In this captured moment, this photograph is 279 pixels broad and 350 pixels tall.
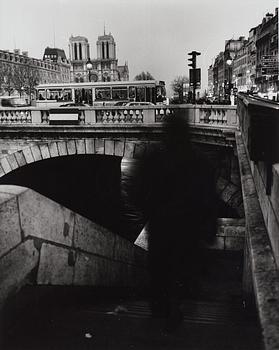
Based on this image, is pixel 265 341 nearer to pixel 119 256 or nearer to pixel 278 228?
pixel 278 228

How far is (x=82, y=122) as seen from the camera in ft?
52.3

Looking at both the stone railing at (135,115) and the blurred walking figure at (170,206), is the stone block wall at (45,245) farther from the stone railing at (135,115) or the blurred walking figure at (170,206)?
the stone railing at (135,115)

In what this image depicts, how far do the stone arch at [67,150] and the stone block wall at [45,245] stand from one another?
10.3 m

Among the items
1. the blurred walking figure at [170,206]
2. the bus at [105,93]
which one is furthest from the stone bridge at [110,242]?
the bus at [105,93]

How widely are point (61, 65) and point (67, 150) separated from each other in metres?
122

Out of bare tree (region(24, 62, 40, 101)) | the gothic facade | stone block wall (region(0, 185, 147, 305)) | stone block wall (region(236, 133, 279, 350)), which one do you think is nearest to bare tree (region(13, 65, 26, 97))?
bare tree (region(24, 62, 40, 101))

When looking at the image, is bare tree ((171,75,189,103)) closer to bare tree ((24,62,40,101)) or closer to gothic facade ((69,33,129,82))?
bare tree ((24,62,40,101))

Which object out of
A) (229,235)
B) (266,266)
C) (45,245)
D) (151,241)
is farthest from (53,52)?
(266,266)

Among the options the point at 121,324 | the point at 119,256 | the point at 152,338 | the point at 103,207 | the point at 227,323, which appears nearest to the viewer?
the point at 152,338

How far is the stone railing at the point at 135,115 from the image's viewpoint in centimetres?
1215

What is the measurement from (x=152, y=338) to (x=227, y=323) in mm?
958

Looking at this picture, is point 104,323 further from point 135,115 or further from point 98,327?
point 135,115

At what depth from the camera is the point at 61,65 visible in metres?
131

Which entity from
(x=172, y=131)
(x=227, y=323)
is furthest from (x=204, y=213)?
(x=227, y=323)
